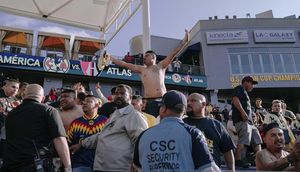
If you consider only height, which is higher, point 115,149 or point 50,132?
point 50,132

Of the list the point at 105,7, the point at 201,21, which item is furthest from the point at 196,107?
the point at 201,21

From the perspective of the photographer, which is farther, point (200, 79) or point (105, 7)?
point (200, 79)

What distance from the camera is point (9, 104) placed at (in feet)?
17.4

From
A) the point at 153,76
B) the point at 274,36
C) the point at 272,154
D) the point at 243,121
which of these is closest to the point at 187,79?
the point at 274,36

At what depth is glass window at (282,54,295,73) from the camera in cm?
3150

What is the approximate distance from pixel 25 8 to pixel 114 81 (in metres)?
14.5

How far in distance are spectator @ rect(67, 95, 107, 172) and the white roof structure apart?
22.1 ft

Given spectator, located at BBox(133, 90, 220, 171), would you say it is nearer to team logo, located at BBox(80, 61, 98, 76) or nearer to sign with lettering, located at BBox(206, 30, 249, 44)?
team logo, located at BBox(80, 61, 98, 76)

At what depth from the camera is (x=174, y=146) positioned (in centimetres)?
238

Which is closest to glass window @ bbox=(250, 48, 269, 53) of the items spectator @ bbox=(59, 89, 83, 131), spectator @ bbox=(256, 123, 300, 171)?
spectator @ bbox=(256, 123, 300, 171)

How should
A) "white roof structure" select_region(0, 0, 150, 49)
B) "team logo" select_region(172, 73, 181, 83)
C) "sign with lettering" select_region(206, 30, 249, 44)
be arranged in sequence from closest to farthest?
1. "white roof structure" select_region(0, 0, 150, 49)
2. "team logo" select_region(172, 73, 181, 83)
3. "sign with lettering" select_region(206, 30, 249, 44)

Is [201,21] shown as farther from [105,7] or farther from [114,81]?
[105,7]

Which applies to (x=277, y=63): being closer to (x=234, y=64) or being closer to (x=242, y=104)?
(x=234, y=64)

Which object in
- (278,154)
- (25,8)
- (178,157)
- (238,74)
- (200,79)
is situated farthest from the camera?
(238,74)
